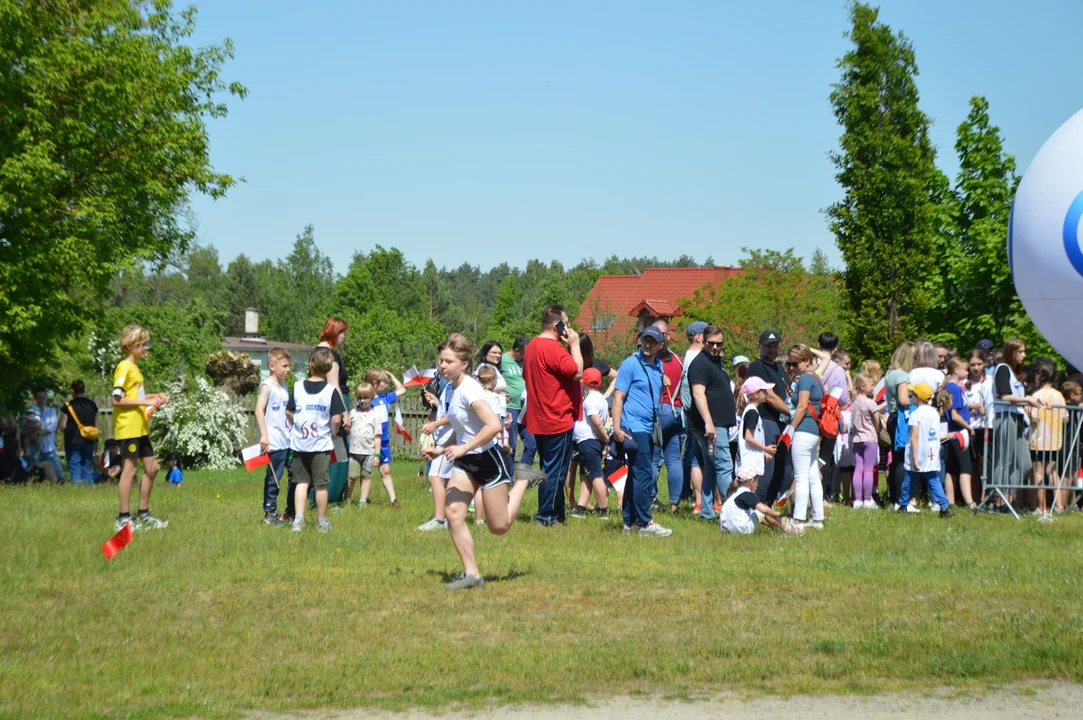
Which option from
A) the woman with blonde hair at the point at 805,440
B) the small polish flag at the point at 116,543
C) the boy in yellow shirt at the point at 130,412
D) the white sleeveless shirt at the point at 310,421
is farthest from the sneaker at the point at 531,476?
the boy in yellow shirt at the point at 130,412

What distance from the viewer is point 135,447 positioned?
11.0 meters

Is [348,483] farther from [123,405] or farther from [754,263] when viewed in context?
[754,263]

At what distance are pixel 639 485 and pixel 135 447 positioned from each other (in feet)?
15.7

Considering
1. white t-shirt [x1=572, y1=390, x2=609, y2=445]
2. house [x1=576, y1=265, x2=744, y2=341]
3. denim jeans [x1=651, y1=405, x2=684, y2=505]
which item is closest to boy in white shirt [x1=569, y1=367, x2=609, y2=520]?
white t-shirt [x1=572, y1=390, x2=609, y2=445]

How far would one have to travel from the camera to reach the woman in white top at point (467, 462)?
8.52m

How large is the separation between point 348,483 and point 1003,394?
7947 millimetres

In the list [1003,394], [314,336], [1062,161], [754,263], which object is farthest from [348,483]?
[314,336]

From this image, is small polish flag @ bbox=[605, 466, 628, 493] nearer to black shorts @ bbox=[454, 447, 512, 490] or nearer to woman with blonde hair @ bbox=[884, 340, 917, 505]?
black shorts @ bbox=[454, 447, 512, 490]

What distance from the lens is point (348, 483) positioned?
1456 centimetres

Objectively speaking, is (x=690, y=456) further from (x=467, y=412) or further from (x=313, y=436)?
(x=467, y=412)

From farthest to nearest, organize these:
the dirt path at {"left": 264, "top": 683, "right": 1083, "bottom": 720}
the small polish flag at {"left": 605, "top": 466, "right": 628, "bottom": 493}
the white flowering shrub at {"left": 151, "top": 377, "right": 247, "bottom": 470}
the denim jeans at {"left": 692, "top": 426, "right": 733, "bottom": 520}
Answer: the white flowering shrub at {"left": 151, "top": 377, "right": 247, "bottom": 470}, the denim jeans at {"left": 692, "top": 426, "right": 733, "bottom": 520}, the small polish flag at {"left": 605, "top": 466, "right": 628, "bottom": 493}, the dirt path at {"left": 264, "top": 683, "right": 1083, "bottom": 720}

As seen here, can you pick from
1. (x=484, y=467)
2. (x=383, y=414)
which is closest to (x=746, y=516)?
(x=484, y=467)

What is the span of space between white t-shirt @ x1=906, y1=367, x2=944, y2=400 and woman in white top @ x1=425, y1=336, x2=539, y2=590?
7.14 metres

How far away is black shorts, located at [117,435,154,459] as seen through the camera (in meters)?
11.0
